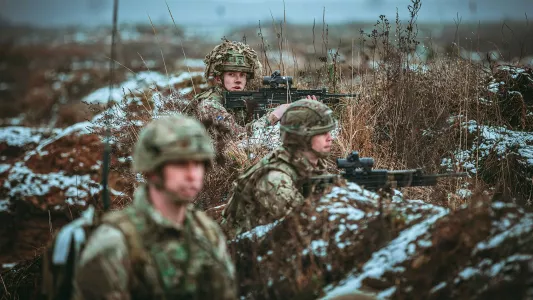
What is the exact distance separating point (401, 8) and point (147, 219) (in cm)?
595

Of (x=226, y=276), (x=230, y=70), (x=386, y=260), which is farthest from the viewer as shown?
(x=230, y=70)

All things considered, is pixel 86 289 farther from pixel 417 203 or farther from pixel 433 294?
pixel 417 203

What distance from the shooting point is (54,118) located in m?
13.2

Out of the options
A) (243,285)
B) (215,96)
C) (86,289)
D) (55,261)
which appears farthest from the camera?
(215,96)

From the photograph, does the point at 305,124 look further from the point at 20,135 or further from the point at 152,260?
the point at 20,135

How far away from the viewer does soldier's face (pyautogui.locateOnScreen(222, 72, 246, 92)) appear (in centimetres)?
735

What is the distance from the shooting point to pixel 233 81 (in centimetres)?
736

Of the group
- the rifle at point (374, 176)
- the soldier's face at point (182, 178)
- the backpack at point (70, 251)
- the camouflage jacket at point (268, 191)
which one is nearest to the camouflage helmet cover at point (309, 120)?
the camouflage jacket at point (268, 191)

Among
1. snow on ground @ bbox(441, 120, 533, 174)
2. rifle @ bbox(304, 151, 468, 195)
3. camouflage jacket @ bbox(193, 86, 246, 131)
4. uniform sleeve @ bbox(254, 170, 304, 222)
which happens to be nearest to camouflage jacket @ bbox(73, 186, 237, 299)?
uniform sleeve @ bbox(254, 170, 304, 222)

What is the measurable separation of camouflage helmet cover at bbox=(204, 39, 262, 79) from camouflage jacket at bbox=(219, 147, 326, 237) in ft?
10.2

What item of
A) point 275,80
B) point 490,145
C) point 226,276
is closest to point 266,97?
point 275,80

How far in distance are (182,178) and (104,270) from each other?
513 mm

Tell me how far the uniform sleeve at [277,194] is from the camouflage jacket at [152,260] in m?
1.33

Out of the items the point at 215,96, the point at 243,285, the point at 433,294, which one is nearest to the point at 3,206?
the point at 215,96
